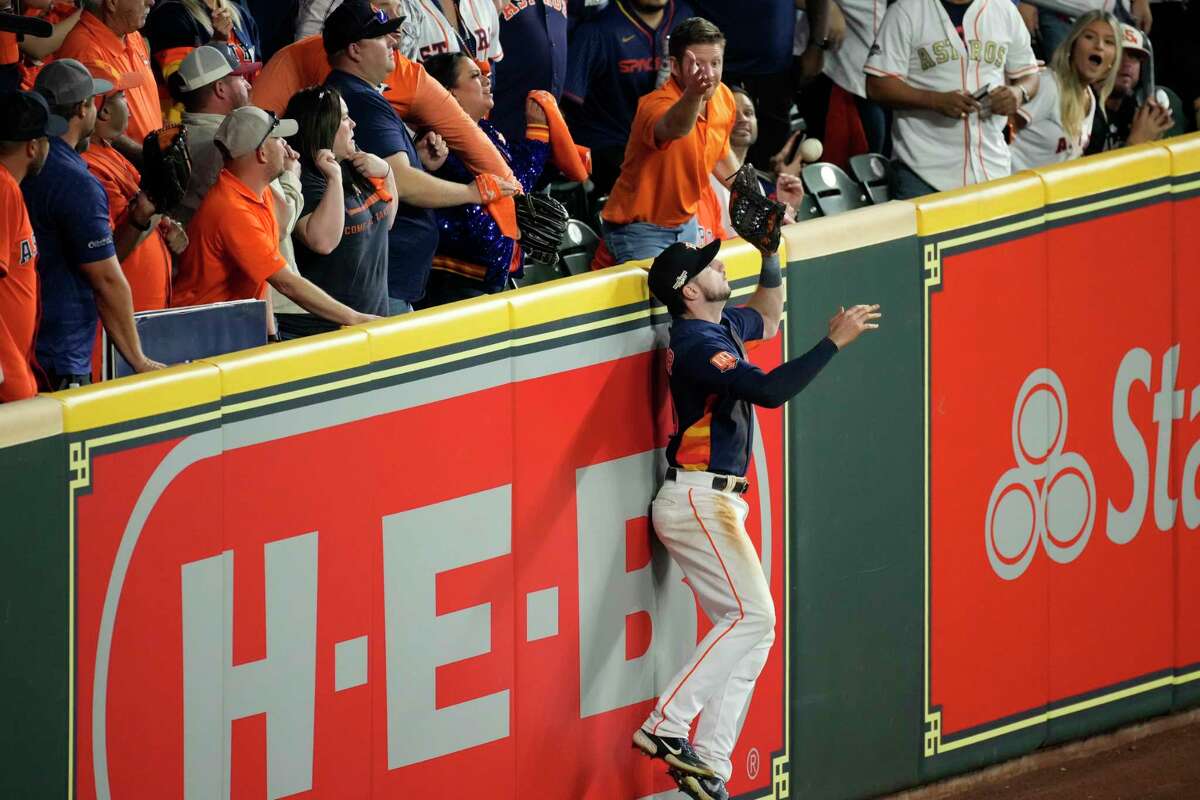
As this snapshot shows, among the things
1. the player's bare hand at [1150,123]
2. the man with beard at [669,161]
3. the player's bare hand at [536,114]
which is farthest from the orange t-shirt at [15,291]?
the player's bare hand at [1150,123]

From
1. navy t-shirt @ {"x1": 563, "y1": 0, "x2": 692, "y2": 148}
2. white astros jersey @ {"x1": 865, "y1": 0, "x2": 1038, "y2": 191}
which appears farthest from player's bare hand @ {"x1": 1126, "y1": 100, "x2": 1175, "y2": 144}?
navy t-shirt @ {"x1": 563, "y1": 0, "x2": 692, "y2": 148}

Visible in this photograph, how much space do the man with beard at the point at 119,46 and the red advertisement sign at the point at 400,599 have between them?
2.37 m

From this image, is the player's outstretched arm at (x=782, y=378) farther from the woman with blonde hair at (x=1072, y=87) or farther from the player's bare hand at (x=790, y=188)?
the woman with blonde hair at (x=1072, y=87)

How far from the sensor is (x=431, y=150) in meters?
8.08

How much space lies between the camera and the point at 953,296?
755 cm

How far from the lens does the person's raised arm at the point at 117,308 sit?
629cm

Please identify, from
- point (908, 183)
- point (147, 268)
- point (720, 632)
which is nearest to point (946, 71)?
point (908, 183)

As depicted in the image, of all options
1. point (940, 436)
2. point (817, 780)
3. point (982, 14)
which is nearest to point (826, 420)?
point (940, 436)

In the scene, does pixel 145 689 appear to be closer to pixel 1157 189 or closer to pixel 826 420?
pixel 826 420

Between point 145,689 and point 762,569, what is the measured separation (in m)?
2.15

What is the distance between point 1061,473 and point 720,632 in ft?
6.22

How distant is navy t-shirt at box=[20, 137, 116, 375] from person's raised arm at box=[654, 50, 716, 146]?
8.18 ft

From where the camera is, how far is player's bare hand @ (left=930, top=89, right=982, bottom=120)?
33.8ft

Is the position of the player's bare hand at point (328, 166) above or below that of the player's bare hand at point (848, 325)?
above
